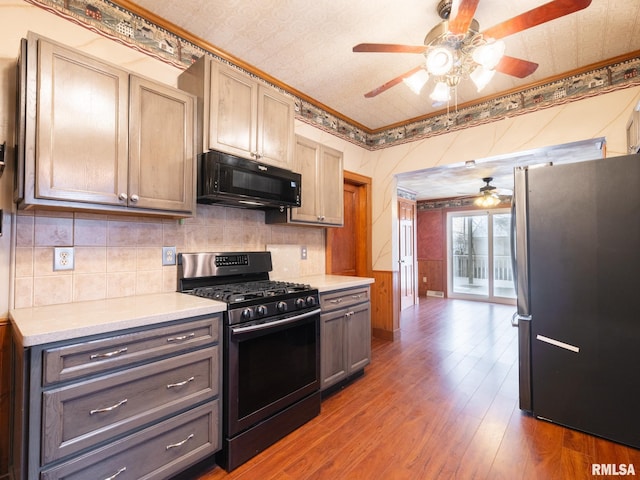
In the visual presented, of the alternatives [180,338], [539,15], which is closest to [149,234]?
[180,338]

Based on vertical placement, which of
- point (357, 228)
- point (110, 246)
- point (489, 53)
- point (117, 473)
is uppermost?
point (489, 53)

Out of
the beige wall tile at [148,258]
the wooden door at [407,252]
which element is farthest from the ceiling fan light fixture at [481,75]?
the wooden door at [407,252]

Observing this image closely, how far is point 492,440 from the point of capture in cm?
190

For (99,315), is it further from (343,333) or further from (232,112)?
(343,333)

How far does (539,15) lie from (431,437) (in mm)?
2396

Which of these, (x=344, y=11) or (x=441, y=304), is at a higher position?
(x=344, y=11)

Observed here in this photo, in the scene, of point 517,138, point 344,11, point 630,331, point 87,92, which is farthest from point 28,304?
point 517,138

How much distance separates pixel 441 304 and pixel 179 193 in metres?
5.95

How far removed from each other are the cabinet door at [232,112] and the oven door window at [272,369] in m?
1.24

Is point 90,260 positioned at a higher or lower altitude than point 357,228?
lower

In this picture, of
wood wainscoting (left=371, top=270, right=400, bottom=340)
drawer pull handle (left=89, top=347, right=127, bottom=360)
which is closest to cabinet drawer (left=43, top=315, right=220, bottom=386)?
drawer pull handle (left=89, top=347, right=127, bottom=360)

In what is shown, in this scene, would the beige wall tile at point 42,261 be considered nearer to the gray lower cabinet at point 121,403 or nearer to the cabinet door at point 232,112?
the gray lower cabinet at point 121,403

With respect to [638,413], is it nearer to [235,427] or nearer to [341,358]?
[341,358]

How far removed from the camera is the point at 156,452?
1403mm
